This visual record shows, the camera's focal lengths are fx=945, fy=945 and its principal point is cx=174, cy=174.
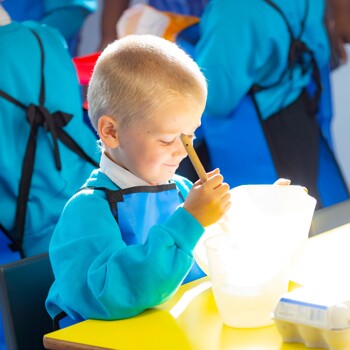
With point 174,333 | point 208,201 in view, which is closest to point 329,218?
point 208,201

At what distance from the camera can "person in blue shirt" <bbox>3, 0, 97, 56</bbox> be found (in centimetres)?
326

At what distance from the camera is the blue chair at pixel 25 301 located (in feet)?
5.31

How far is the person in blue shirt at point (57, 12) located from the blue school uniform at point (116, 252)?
1.73m

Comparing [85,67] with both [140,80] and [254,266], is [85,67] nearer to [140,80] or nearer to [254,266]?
[140,80]

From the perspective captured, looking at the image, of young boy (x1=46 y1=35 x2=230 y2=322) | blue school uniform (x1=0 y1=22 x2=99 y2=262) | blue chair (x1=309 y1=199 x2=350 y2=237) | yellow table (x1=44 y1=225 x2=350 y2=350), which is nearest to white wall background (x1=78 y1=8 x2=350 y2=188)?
blue school uniform (x1=0 y1=22 x2=99 y2=262)

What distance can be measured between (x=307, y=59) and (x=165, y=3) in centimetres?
59

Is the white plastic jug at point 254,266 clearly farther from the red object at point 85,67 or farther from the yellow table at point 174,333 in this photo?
the red object at point 85,67

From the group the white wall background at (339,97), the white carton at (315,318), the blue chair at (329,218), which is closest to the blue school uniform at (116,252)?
the white carton at (315,318)

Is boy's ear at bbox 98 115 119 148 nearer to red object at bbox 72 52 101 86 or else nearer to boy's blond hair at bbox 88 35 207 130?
boy's blond hair at bbox 88 35 207 130

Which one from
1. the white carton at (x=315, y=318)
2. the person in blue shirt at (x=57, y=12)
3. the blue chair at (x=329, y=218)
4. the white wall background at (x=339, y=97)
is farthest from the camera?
the white wall background at (x=339, y=97)

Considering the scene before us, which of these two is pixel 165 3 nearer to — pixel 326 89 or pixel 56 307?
pixel 326 89

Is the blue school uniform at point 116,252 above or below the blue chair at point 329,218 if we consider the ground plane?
above

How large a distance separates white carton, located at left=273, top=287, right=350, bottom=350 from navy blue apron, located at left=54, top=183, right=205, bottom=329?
16.8 inches

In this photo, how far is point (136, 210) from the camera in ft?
5.34
